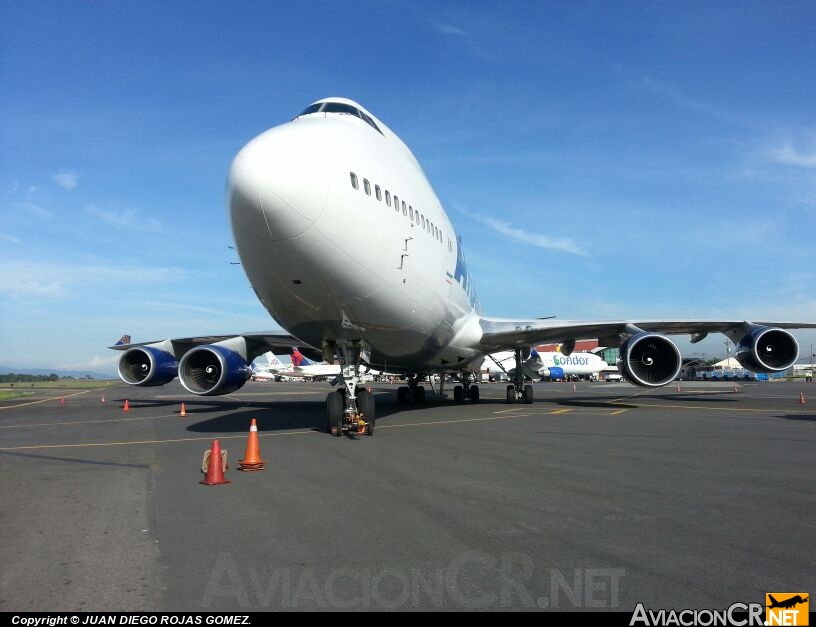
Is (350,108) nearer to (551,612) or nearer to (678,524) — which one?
(678,524)

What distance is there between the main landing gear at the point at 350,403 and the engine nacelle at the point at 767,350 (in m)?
12.9

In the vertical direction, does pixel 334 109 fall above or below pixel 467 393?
above

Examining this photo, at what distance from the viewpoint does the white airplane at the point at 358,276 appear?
7.89 metres

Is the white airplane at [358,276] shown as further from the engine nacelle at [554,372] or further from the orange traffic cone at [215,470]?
the engine nacelle at [554,372]

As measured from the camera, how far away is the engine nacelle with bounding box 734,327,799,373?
1736 cm

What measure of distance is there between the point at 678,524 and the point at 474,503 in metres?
1.74

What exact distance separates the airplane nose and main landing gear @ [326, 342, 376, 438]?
12.5 ft

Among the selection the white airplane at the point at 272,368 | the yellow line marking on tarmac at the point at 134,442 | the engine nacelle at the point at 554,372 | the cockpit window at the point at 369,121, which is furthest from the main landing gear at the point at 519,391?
the white airplane at the point at 272,368

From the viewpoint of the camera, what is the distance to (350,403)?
11.0 metres

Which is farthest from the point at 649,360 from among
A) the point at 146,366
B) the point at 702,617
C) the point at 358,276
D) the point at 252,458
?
the point at 146,366

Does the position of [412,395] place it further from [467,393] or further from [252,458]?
[252,458]

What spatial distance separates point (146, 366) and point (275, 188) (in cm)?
1530

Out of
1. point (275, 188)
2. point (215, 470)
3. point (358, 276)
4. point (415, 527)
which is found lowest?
point (415, 527)

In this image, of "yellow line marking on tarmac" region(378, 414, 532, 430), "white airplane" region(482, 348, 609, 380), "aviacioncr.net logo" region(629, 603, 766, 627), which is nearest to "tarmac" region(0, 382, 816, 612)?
"aviacioncr.net logo" region(629, 603, 766, 627)
